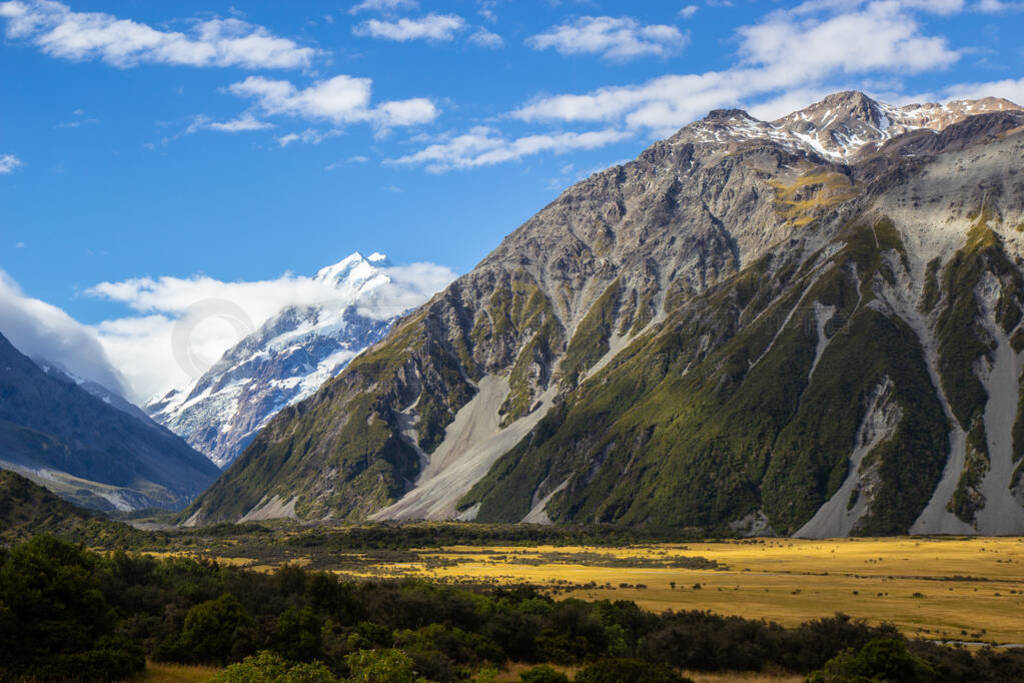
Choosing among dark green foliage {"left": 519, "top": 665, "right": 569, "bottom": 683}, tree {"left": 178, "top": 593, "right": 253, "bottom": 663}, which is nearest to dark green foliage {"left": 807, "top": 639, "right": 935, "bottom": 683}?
dark green foliage {"left": 519, "top": 665, "right": 569, "bottom": 683}

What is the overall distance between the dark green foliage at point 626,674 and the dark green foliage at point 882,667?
10.4 metres

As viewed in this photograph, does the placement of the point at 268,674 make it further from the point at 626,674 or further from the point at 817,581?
the point at 817,581

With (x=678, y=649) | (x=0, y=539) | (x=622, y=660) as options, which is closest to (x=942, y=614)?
(x=678, y=649)

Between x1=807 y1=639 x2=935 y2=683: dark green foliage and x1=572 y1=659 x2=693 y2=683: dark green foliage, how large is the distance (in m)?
10.4

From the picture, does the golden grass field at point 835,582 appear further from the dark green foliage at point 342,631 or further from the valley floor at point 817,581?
the dark green foliage at point 342,631

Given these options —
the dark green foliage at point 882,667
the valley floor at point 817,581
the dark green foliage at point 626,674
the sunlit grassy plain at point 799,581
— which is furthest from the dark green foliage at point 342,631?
the valley floor at point 817,581

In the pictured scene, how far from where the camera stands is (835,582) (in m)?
137

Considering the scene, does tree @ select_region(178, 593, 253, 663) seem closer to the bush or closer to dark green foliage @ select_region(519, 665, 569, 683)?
the bush

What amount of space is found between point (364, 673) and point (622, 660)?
25.0 meters

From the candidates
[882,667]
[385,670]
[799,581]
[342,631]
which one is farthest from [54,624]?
[799,581]

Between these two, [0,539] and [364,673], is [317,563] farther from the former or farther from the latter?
[364,673]

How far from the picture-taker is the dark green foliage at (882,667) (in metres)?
58.6

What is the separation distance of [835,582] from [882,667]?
8432 centimetres

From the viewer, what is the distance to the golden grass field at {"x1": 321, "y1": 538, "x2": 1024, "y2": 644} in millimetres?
97000
